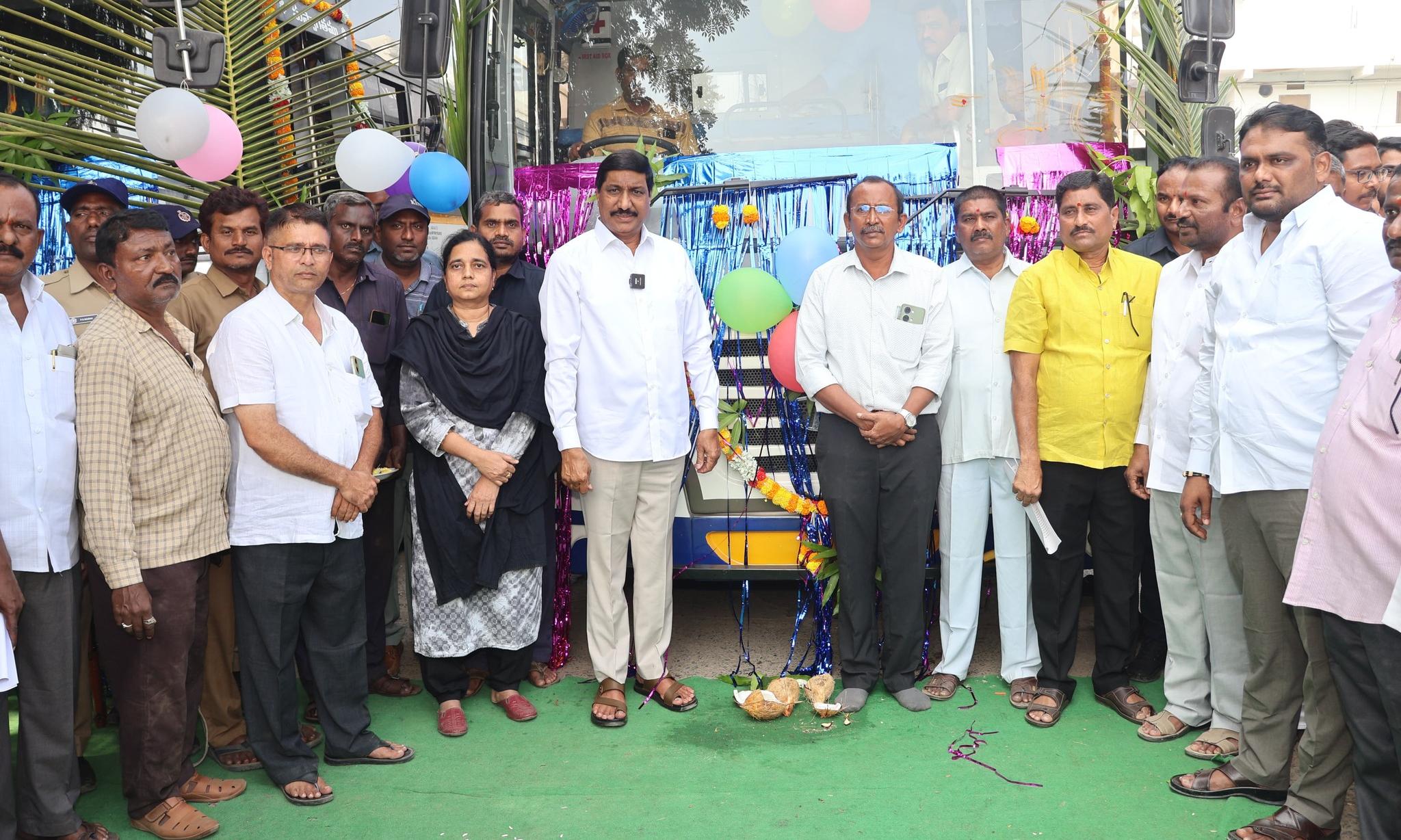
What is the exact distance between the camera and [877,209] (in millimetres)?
3916

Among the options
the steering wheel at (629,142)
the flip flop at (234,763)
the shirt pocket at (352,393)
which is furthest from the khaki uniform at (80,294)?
the steering wheel at (629,142)

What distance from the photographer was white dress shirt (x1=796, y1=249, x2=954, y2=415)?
3973mm

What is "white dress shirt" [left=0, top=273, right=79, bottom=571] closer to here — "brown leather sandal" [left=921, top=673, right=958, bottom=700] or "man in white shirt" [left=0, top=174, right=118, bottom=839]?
"man in white shirt" [left=0, top=174, right=118, bottom=839]

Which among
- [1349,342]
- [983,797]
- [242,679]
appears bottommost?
[983,797]

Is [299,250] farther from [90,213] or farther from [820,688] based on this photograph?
[820,688]

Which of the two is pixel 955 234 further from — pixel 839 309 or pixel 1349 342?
pixel 1349 342

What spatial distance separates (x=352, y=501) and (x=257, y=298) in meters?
0.66

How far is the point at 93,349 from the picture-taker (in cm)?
294

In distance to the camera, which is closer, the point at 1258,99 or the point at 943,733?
the point at 943,733

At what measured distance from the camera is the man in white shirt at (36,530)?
2766 mm

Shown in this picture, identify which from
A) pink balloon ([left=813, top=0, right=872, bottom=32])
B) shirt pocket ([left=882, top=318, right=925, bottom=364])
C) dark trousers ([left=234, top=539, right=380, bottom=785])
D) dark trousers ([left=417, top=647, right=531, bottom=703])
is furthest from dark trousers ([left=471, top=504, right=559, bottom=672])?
pink balloon ([left=813, top=0, right=872, bottom=32])

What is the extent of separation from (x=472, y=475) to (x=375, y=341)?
622mm

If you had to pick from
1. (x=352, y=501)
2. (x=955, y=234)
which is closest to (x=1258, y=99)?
(x=955, y=234)

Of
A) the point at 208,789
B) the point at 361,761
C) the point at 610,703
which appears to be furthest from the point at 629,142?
the point at 208,789
